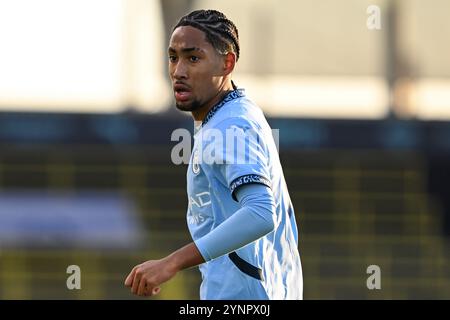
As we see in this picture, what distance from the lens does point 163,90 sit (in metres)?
11.2

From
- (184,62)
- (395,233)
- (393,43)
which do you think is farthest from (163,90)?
(184,62)

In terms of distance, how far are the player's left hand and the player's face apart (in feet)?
2.13

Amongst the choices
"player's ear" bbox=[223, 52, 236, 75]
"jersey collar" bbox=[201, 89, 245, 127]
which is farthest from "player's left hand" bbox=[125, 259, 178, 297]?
"player's ear" bbox=[223, 52, 236, 75]

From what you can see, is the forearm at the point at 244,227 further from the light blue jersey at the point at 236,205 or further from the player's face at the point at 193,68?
the player's face at the point at 193,68

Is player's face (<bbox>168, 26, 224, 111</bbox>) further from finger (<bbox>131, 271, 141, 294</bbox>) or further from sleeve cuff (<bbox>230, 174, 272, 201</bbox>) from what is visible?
finger (<bbox>131, 271, 141, 294</bbox>)

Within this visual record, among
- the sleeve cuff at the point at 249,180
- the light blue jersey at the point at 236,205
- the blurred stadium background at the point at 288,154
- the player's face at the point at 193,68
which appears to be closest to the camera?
the sleeve cuff at the point at 249,180

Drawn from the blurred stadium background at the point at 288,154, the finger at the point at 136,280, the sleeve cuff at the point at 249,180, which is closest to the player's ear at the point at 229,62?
the sleeve cuff at the point at 249,180

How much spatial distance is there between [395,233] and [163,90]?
330cm

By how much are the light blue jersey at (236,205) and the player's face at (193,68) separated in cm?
7

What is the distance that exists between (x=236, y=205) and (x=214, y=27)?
596mm

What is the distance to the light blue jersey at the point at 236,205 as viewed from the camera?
371 cm

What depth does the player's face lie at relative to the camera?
390 cm

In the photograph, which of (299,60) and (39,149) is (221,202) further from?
(39,149)

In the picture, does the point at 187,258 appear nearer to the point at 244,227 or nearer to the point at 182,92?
the point at 244,227
